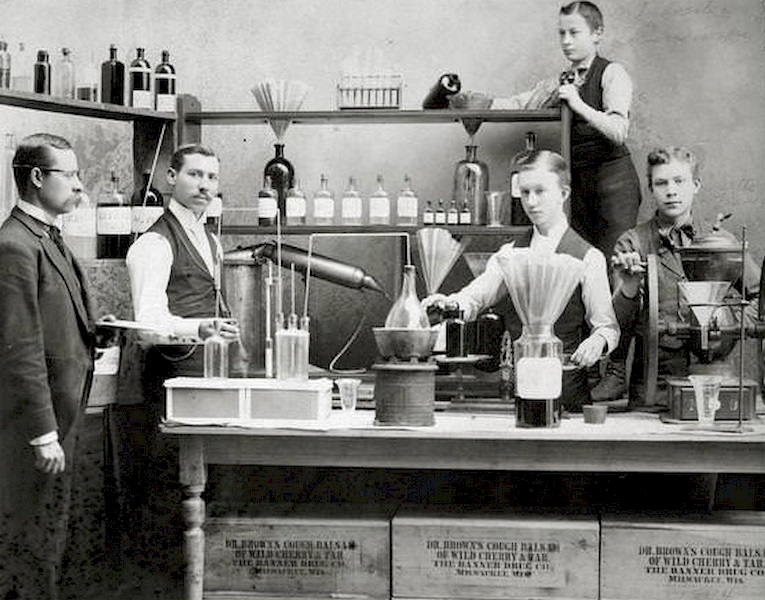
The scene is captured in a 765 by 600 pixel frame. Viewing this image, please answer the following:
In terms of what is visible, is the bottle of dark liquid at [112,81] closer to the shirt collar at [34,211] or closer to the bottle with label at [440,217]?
the shirt collar at [34,211]

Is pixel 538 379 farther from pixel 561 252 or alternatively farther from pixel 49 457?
pixel 49 457

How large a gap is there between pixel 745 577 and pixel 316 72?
318 cm

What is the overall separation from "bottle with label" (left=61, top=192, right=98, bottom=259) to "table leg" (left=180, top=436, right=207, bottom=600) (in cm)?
149

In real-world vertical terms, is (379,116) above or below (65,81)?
below

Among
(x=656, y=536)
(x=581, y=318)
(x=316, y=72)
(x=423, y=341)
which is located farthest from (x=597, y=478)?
(x=316, y=72)

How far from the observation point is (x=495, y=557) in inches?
143

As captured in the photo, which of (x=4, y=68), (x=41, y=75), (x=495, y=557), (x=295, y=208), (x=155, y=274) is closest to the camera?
(x=495, y=557)

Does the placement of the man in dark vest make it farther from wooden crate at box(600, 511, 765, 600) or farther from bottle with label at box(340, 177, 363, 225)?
wooden crate at box(600, 511, 765, 600)

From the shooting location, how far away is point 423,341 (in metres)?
3.54

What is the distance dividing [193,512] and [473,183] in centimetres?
216

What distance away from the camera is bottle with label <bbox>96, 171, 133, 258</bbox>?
4762 mm

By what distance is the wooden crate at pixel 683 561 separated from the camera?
3561mm

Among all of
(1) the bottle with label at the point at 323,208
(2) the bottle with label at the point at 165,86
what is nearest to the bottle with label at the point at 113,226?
(2) the bottle with label at the point at 165,86

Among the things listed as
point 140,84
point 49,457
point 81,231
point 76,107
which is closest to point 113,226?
point 81,231
